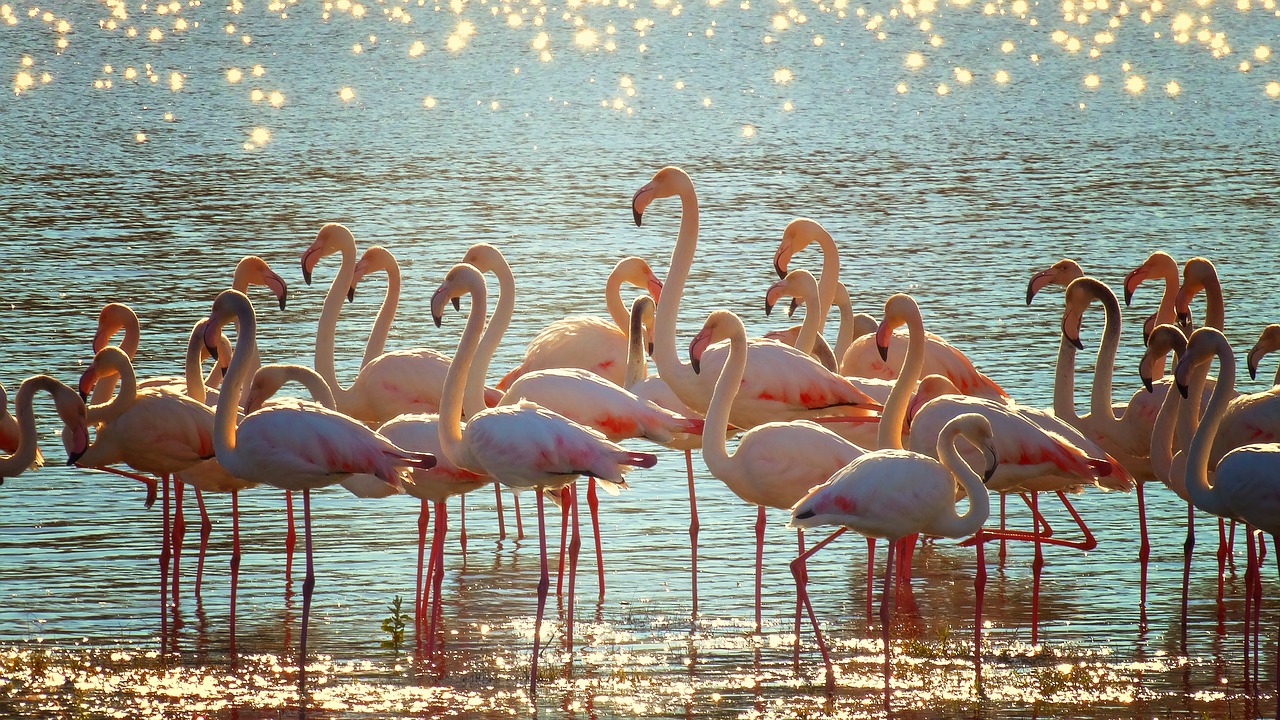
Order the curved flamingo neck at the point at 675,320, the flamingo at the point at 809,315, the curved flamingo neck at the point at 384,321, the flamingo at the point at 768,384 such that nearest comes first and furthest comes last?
the flamingo at the point at 768,384 < the curved flamingo neck at the point at 675,320 < the flamingo at the point at 809,315 < the curved flamingo neck at the point at 384,321

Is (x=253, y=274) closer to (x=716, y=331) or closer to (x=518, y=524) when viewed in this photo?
(x=518, y=524)

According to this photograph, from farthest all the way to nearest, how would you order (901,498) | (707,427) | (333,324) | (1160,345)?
(333,324) → (707,427) → (1160,345) → (901,498)

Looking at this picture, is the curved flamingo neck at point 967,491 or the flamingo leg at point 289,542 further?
the flamingo leg at point 289,542

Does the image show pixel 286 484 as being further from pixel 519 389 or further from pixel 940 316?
pixel 940 316

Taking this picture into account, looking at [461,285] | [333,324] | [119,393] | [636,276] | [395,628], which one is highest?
[461,285]

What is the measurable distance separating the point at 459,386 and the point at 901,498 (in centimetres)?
205

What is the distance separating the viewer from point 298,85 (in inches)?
1238

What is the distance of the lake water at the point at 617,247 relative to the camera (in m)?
7.07

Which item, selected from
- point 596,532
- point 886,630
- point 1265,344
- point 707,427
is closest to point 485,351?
point 596,532

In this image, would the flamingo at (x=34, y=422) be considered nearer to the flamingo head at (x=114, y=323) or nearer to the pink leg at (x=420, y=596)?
the flamingo head at (x=114, y=323)

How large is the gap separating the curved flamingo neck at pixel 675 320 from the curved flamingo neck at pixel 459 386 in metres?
1.48

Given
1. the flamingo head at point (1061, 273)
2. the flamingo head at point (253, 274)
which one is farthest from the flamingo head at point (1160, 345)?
the flamingo head at point (253, 274)

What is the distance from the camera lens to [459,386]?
7602 millimetres

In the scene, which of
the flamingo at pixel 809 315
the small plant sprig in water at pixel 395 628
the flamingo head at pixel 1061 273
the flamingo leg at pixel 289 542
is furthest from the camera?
the flamingo at pixel 809 315
